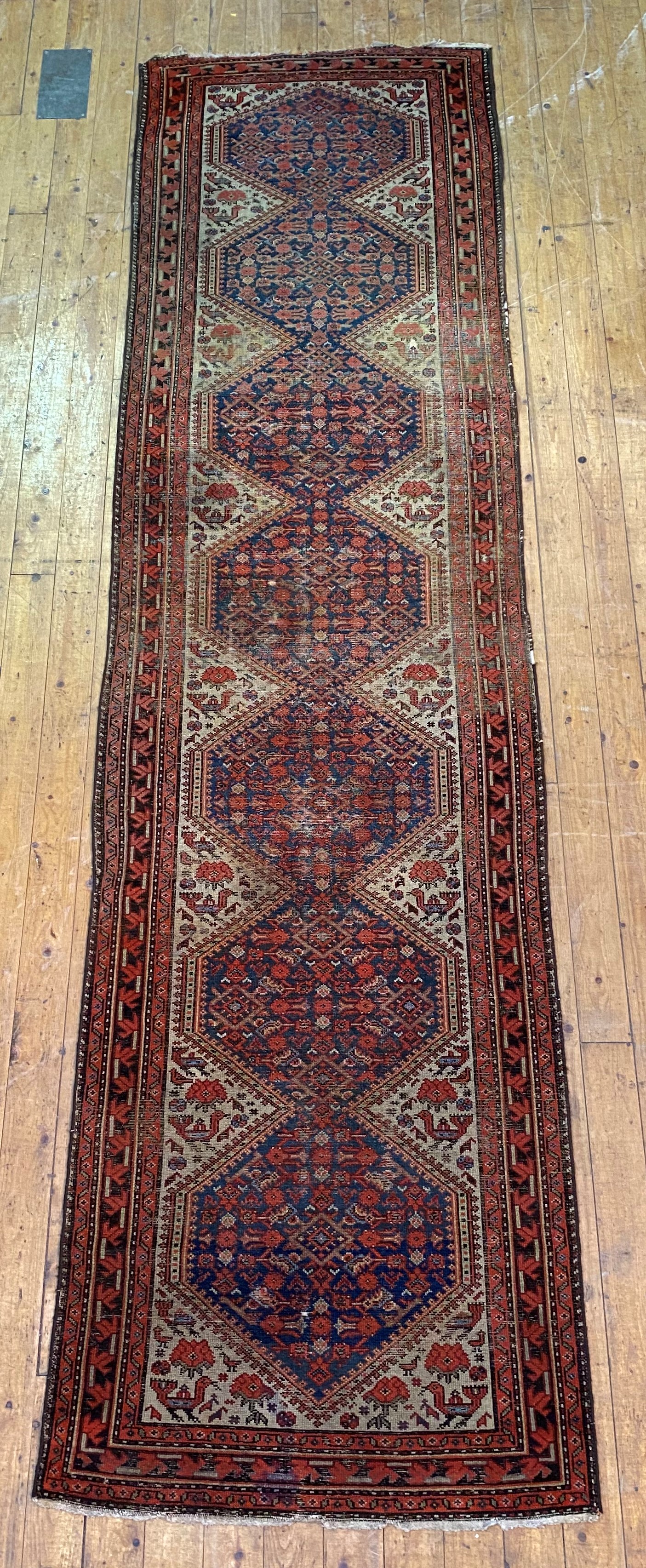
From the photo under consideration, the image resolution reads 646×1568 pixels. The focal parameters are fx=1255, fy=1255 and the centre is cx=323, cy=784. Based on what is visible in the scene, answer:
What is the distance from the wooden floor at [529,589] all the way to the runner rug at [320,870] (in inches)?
2.1

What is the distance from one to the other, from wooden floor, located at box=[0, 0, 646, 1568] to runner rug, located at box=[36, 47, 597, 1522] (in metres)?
0.05

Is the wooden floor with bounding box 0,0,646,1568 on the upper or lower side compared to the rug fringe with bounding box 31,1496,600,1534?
upper

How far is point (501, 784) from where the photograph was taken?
2.58 meters

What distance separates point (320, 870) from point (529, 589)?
2.59 ft

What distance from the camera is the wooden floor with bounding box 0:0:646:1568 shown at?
86.1 inches

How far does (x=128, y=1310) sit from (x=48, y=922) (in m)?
0.74

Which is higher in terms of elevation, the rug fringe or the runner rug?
the runner rug

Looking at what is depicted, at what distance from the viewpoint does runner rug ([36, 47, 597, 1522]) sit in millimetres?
2209

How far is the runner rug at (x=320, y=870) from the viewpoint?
2.21 m

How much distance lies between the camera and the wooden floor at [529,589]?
86.1 inches

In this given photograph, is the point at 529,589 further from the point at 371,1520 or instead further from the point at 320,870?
the point at 371,1520

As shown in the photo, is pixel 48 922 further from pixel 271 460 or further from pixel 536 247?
pixel 536 247

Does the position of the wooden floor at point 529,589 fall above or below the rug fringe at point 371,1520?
above

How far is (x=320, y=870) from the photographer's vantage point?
2.52 m
